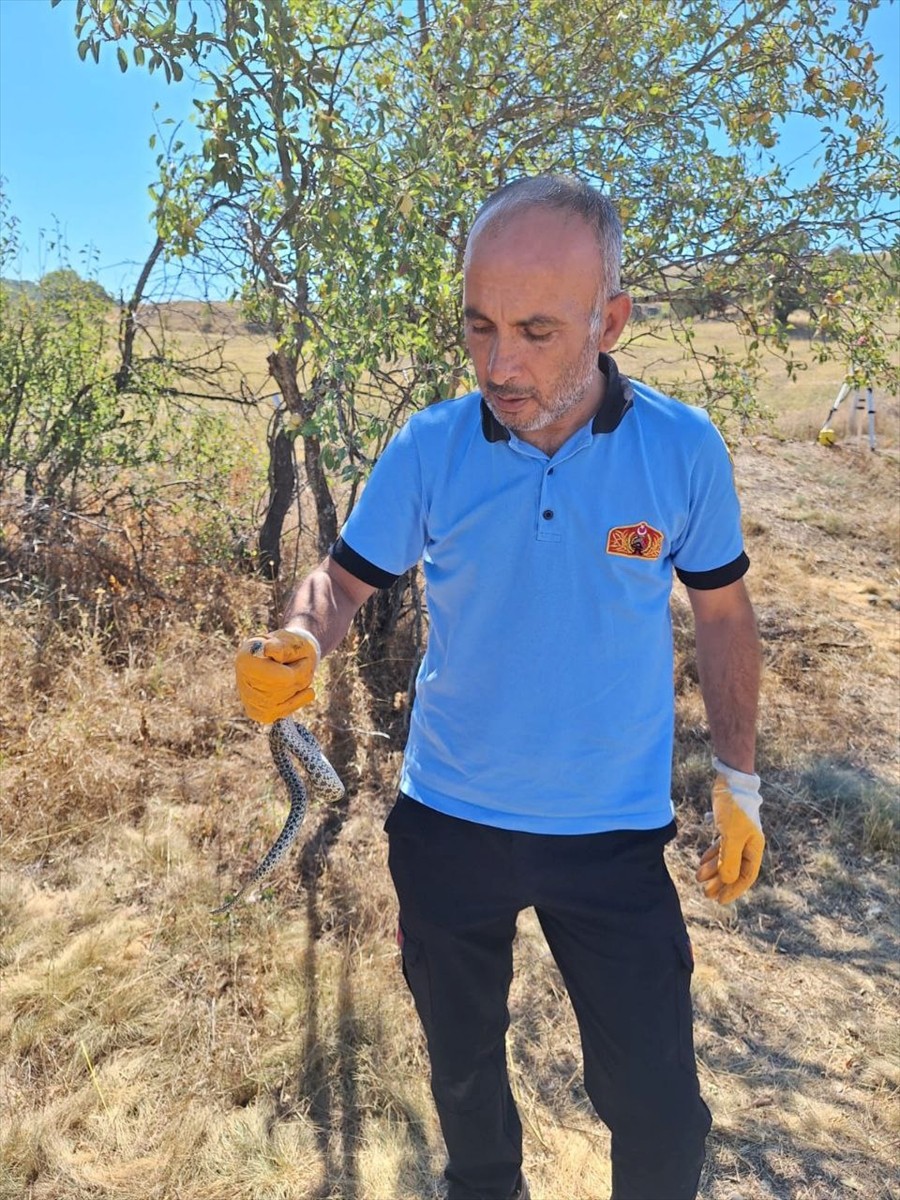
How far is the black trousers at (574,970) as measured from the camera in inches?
59.2

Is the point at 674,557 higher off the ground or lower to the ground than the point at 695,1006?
higher

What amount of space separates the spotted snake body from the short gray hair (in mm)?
1055

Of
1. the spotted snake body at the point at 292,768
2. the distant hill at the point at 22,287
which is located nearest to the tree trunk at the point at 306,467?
the distant hill at the point at 22,287

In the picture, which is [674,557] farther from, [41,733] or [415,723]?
[41,733]

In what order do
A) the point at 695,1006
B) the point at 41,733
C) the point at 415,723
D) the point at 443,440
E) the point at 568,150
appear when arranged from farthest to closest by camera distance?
the point at 568,150 → the point at 41,733 → the point at 695,1006 → the point at 415,723 → the point at 443,440

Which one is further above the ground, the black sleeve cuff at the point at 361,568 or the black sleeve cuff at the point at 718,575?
the black sleeve cuff at the point at 718,575

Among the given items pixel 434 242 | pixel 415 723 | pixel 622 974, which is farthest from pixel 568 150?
pixel 622 974

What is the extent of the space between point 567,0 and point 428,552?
370cm

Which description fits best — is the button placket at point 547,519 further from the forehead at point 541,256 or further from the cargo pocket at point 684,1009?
the cargo pocket at point 684,1009

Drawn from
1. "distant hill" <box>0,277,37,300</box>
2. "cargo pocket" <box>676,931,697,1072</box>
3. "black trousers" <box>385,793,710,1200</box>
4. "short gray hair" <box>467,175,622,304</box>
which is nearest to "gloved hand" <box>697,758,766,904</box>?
"black trousers" <box>385,793,710,1200</box>

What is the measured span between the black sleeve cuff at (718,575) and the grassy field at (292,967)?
4.90 feet

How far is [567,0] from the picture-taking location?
4.12 meters

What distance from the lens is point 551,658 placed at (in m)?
1.56

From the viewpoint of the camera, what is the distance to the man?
59.7 inches
